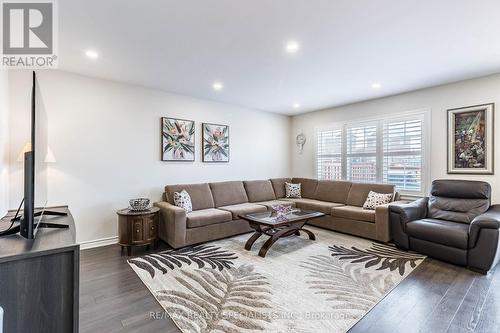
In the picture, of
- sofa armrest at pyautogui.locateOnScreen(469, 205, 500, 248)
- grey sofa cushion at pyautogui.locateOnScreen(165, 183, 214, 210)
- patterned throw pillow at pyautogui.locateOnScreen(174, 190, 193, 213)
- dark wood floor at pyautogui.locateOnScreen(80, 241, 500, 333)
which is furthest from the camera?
grey sofa cushion at pyautogui.locateOnScreen(165, 183, 214, 210)

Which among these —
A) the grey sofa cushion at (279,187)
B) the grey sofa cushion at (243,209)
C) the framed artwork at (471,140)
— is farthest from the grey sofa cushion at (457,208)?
the grey sofa cushion at (279,187)

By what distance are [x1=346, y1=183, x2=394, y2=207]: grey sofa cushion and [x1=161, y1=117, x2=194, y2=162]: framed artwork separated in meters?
3.25

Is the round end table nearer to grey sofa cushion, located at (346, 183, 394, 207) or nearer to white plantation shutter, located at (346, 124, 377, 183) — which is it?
grey sofa cushion, located at (346, 183, 394, 207)

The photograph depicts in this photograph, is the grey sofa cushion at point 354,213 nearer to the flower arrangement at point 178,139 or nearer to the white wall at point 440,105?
the white wall at point 440,105

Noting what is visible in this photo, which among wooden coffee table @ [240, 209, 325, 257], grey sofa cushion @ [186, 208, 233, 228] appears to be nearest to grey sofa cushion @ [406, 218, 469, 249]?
wooden coffee table @ [240, 209, 325, 257]

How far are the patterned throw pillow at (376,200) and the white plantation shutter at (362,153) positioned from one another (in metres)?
0.71

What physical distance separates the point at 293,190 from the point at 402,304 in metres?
3.61

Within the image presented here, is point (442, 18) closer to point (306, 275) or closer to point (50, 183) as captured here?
point (306, 275)

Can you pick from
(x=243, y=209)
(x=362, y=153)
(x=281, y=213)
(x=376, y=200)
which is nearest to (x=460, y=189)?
(x=376, y=200)

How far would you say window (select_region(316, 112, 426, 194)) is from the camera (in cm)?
436

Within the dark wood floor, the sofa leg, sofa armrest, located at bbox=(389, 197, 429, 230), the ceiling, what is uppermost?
the ceiling

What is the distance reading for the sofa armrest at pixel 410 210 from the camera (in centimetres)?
349

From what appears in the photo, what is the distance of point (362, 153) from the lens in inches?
201

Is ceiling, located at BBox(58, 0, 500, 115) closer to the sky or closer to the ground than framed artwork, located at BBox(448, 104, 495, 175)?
closer to the sky
